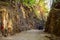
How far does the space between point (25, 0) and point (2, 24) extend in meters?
7.94

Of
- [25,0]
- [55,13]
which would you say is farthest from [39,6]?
[55,13]

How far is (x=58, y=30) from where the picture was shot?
28.0 ft

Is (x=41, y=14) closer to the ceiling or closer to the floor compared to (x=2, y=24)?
closer to the floor

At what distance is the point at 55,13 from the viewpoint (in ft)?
31.2

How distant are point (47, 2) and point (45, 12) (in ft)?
4.85

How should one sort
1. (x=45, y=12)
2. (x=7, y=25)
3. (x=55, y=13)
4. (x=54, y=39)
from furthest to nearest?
(x=45, y=12) → (x=55, y=13) → (x=7, y=25) → (x=54, y=39)

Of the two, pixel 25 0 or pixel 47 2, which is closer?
pixel 25 0

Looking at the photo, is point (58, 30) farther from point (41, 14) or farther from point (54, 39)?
point (41, 14)

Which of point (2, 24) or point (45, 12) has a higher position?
point (2, 24)

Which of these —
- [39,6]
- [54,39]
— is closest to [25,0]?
[39,6]

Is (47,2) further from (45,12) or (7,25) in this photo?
(7,25)

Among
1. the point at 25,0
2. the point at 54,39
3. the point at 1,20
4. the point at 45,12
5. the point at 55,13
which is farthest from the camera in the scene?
the point at 45,12

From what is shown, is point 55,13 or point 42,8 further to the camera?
point 42,8

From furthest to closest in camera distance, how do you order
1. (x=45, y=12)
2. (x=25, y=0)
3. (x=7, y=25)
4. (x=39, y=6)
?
(x=45, y=12) < (x=39, y=6) < (x=25, y=0) < (x=7, y=25)
